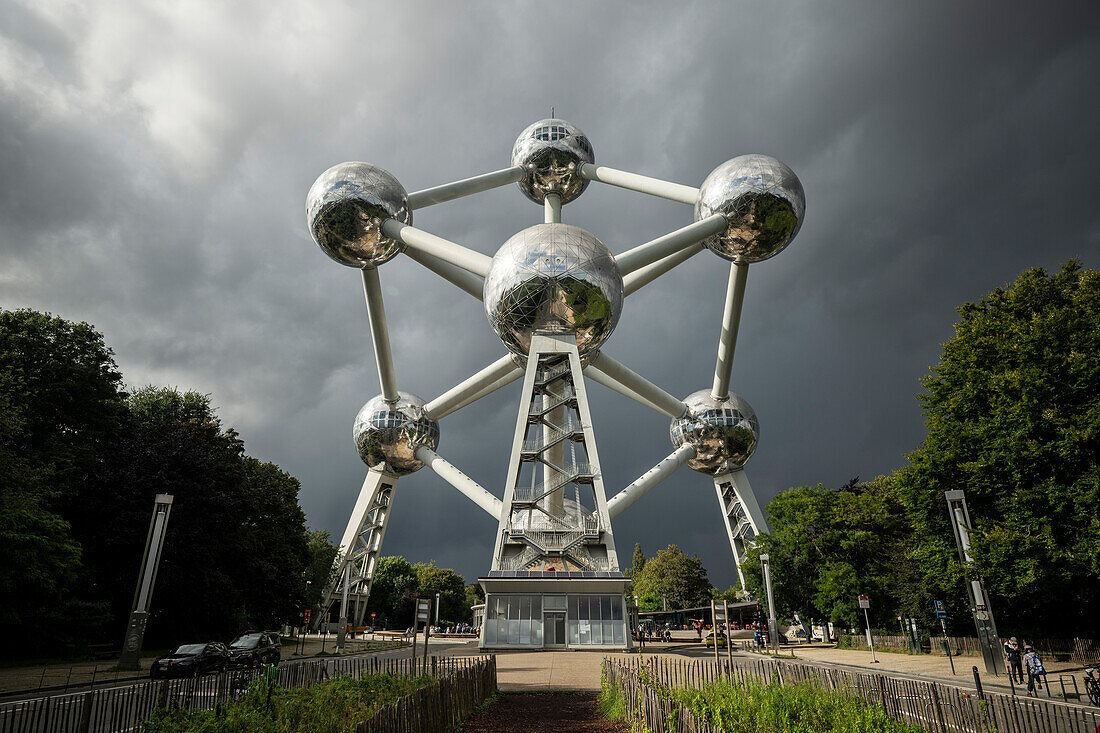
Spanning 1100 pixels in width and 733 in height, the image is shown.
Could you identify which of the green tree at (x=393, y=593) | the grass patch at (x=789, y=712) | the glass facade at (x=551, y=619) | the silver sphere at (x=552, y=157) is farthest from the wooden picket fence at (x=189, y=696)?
the green tree at (x=393, y=593)

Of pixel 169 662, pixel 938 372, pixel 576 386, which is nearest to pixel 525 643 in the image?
pixel 576 386

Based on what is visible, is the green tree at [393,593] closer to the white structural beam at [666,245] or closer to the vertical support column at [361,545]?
the vertical support column at [361,545]

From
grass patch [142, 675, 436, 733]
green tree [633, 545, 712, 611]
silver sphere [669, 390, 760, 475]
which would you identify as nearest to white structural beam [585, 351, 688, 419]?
silver sphere [669, 390, 760, 475]

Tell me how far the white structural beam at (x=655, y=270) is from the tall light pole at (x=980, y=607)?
55.9ft

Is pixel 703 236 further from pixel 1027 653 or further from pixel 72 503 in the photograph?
pixel 72 503

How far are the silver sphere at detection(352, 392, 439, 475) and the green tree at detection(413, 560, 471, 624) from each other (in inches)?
1613

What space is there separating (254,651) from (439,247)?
Result: 16.0m

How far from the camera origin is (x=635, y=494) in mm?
33906

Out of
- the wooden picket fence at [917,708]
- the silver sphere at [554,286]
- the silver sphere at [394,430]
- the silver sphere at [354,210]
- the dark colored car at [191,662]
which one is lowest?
the dark colored car at [191,662]

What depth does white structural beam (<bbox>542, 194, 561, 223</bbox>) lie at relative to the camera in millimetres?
36094

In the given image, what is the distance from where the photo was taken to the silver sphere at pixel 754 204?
28.1m

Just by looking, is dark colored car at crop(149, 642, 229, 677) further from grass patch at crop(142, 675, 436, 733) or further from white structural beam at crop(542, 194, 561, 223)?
white structural beam at crop(542, 194, 561, 223)

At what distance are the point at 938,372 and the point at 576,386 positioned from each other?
41.0 feet

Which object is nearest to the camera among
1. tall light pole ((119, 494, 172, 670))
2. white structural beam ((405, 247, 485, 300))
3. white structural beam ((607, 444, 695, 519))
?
tall light pole ((119, 494, 172, 670))
